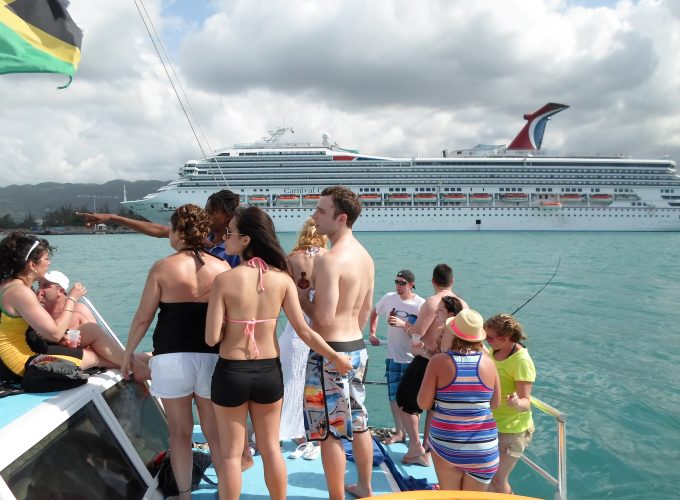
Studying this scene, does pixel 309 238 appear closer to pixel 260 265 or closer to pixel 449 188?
pixel 260 265

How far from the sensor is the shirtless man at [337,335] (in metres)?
2.41

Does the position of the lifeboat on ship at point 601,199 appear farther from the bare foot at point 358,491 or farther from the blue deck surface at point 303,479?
the bare foot at point 358,491

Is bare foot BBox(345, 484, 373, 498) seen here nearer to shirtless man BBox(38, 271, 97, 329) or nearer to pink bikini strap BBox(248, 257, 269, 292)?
pink bikini strap BBox(248, 257, 269, 292)

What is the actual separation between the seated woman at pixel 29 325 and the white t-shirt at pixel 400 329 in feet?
6.63

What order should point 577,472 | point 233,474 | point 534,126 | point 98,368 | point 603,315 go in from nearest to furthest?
point 233,474
point 98,368
point 577,472
point 603,315
point 534,126

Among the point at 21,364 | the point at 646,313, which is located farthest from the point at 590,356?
the point at 21,364

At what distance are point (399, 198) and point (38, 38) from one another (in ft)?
200

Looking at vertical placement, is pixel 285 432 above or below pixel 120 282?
above

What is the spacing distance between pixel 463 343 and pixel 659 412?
244 inches

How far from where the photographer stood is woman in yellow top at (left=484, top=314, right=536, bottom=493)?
2.85 metres

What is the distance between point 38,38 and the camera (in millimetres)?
3225

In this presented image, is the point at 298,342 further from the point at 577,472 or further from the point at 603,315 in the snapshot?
the point at 603,315

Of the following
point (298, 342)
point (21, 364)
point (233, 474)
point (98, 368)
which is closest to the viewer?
point (233, 474)

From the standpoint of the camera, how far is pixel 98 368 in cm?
266
